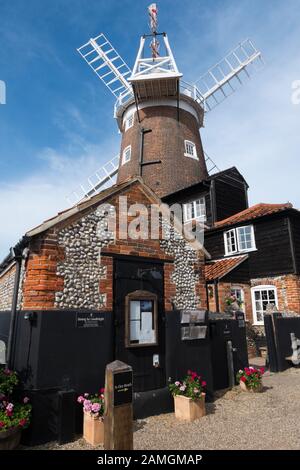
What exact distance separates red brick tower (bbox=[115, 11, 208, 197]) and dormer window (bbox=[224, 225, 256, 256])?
5130 millimetres

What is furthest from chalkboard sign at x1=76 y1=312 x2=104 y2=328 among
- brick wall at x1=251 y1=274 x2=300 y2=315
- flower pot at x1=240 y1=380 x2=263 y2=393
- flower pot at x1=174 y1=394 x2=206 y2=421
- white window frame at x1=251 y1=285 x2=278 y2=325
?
white window frame at x1=251 y1=285 x2=278 y2=325

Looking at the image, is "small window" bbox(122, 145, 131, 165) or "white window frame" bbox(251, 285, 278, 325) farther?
"small window" bbox(122, 145, 131, 165)

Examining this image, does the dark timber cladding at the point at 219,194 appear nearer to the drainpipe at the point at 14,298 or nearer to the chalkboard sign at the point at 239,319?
the chalkboard sign at the point at 239,319

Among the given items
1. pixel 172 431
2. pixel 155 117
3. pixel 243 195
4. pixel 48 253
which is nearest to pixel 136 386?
pixel 172 431

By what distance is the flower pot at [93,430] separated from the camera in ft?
17.2

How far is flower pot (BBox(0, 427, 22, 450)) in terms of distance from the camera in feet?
15.6

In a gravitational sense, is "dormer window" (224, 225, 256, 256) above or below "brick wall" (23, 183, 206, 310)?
above

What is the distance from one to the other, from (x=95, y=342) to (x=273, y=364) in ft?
26.0

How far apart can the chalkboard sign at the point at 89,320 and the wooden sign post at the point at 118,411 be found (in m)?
1.88

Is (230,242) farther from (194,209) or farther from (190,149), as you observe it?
(190,149)

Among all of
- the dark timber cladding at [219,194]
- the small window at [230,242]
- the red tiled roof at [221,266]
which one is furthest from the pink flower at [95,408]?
the dark timber cladding at [219,194]

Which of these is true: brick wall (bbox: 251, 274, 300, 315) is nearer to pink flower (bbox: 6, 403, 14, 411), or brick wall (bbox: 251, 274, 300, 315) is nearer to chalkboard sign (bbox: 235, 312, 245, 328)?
chalkboard sign (bbox: 235, 312, 245, 328)
